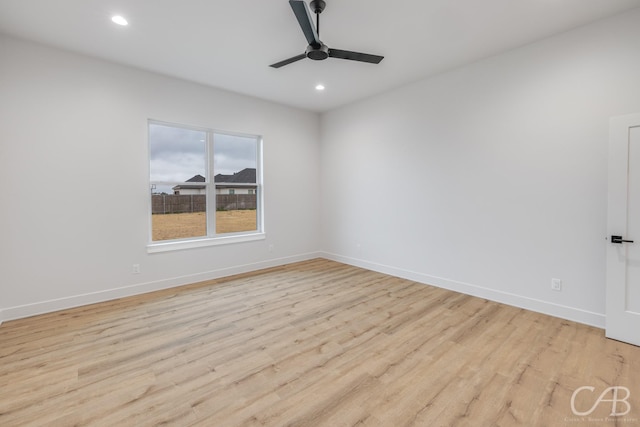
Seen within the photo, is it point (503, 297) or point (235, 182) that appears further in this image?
point (235, 182)

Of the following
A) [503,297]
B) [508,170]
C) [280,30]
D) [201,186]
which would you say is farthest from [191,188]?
[503,297]

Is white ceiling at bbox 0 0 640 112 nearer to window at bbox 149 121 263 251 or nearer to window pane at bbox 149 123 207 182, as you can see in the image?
window pane at bbox 149 123 207 182

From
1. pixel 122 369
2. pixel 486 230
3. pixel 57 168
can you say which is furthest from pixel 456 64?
pixel 57 168

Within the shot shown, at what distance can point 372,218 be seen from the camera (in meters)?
5.00

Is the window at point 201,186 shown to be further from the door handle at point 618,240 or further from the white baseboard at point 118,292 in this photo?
the door handle at point 618,240

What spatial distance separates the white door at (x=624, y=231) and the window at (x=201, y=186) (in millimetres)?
4575

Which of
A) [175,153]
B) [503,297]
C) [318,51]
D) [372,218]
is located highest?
[318,51]

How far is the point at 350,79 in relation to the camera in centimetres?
414

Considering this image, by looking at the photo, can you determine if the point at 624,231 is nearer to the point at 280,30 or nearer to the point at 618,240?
the point at 618,240

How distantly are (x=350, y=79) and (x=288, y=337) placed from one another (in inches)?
139

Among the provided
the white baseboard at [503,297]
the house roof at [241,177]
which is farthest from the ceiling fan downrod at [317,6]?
the white baseboard at [503,297]

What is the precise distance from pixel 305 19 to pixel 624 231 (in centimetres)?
335

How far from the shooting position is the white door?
2508 mm

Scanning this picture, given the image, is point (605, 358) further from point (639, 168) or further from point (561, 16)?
point (561, 16)
